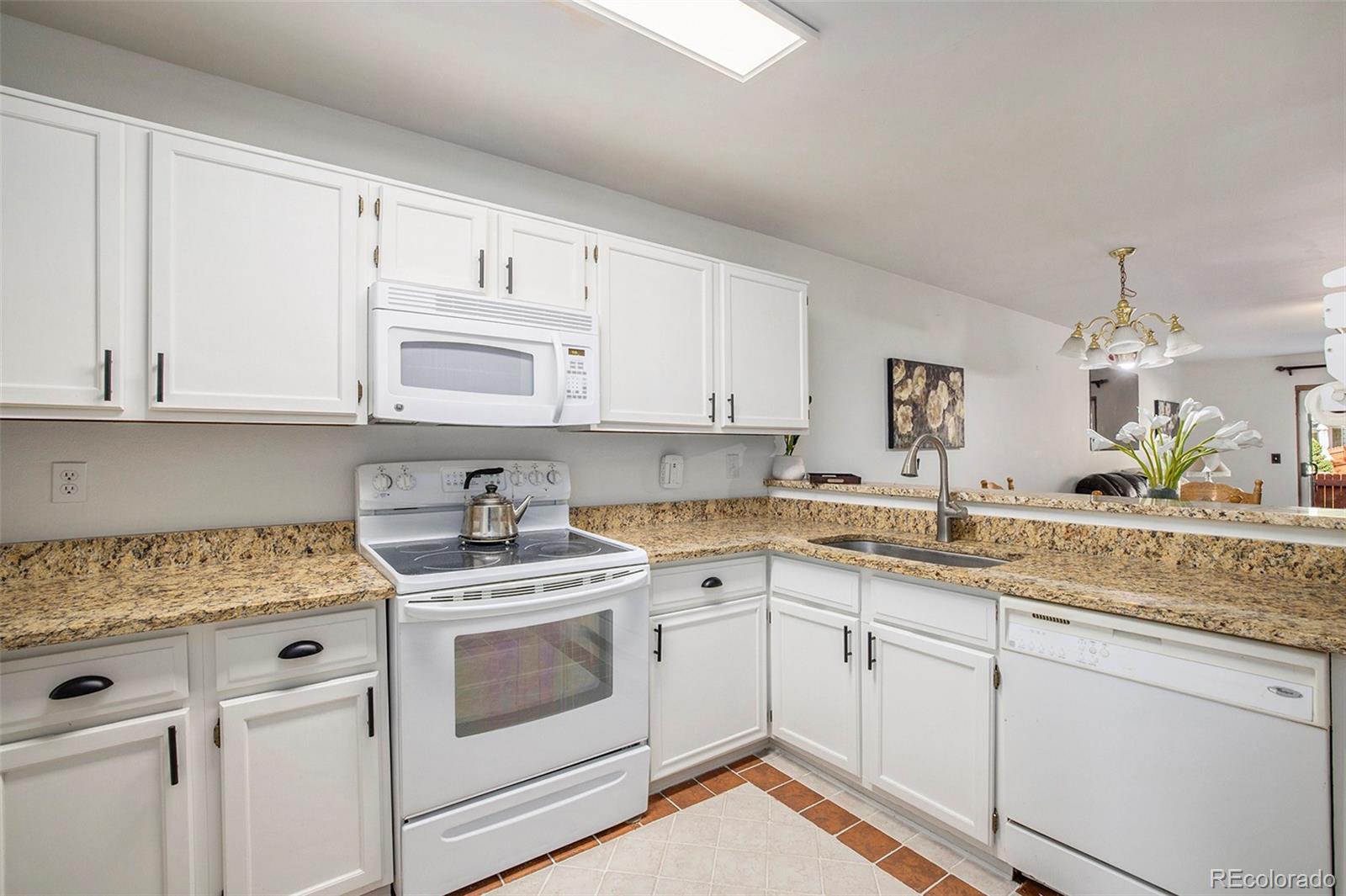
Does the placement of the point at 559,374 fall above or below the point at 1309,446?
above

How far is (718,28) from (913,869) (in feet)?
7.93

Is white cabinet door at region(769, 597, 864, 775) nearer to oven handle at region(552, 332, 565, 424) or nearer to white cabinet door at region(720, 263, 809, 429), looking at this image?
white cabinet door at region(720, 263, 809, 429)

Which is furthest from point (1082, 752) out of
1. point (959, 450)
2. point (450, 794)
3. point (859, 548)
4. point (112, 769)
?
point (959, 450)

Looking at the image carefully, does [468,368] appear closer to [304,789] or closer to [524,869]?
[304,789]

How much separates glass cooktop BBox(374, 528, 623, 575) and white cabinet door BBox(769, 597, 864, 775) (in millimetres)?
767

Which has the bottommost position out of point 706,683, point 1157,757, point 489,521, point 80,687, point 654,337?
point 706,683

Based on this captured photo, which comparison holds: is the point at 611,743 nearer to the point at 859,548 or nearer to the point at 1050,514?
the point at 859,548

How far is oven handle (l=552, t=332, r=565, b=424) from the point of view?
2.07 metres

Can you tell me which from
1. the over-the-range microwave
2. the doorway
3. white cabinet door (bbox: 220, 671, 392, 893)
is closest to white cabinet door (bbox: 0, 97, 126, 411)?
the over-the-range microwave

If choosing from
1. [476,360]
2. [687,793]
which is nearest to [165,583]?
[476,360]

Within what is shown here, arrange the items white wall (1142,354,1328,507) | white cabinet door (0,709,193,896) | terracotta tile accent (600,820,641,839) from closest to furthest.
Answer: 1. white cabinet door (0,709,193,896)
2. terracotta tile accent (600,820,641,839)
3. white wall (1142,354,1328,507)

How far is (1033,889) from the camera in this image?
5.46 feet

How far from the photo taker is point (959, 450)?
4.53m

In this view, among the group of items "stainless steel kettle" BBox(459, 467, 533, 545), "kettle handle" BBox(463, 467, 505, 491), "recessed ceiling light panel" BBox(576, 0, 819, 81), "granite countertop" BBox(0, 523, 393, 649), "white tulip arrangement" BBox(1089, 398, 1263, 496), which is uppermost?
"recessed ceiling light panel" BBox(576, 0, 819, 81)
